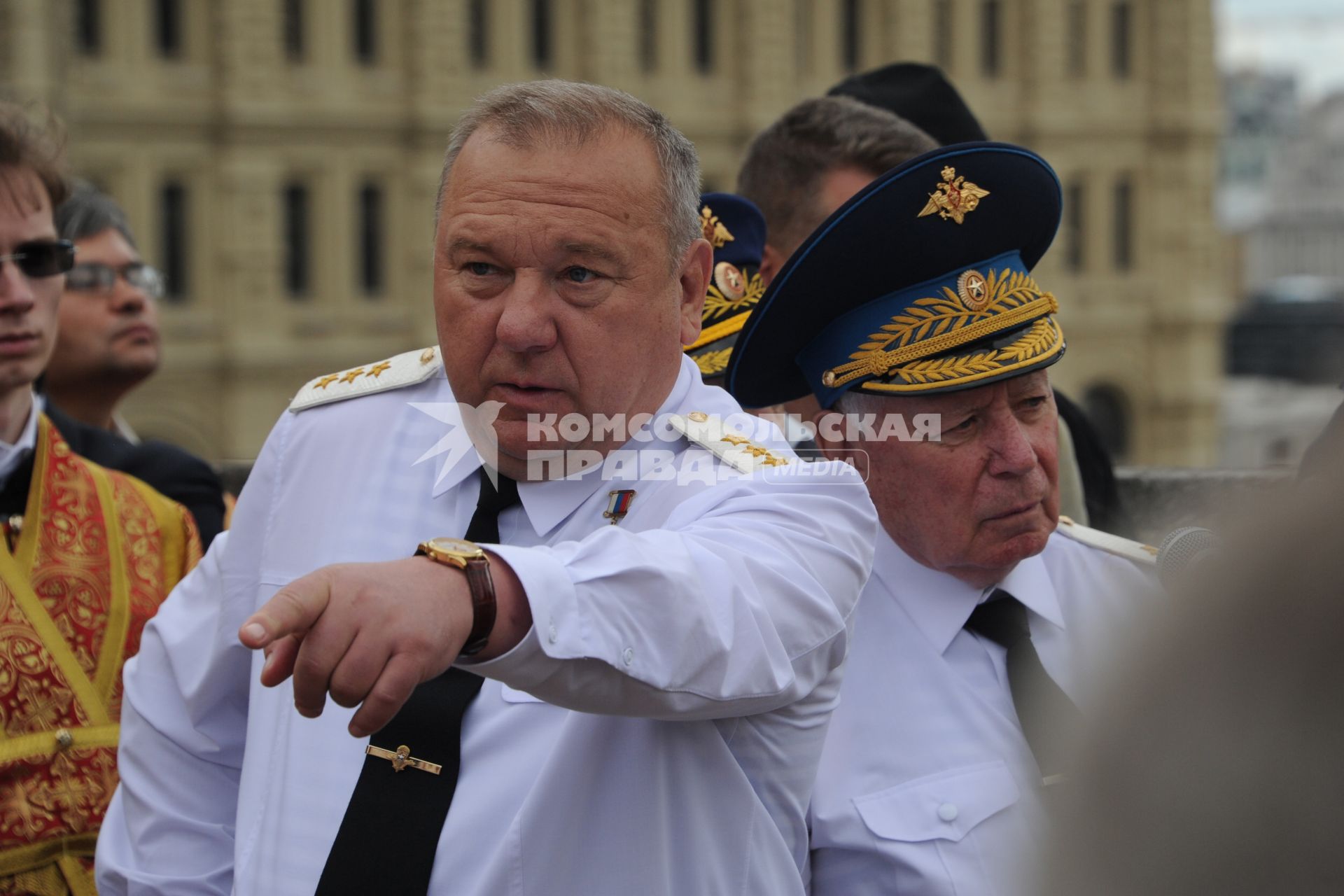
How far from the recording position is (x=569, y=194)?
1.86 meters

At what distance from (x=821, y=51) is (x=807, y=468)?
3081 centimetres

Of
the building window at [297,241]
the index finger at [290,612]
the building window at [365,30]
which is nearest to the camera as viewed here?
the index finger at [290,612]

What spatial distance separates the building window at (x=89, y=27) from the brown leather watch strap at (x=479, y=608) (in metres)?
27.1

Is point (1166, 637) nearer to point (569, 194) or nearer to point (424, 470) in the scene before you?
point (569, 194)

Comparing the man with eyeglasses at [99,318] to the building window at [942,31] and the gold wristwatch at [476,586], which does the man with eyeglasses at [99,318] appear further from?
the building window at [942,31]

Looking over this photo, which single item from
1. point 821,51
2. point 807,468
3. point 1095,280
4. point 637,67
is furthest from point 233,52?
point 807,468

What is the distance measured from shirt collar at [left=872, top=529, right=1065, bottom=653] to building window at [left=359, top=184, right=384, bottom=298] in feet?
90.0

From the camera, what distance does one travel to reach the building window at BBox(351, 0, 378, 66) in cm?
2823

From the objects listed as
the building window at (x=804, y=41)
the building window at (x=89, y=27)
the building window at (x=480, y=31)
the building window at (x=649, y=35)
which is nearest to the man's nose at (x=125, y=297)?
the building window at (x=89, y=27)

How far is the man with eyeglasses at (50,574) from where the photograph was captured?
2.51 m

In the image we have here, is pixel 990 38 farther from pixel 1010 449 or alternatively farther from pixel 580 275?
pixel 580 275

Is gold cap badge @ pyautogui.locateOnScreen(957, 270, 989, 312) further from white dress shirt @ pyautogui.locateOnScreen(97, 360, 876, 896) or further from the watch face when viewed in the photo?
the watch face

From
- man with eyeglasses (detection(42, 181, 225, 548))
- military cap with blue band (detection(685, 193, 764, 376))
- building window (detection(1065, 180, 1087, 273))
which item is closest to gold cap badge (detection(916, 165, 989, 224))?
military cap with blue band (detection(685, 193, 764, 376))

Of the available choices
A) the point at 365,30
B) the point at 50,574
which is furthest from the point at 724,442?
the point at 365,30
